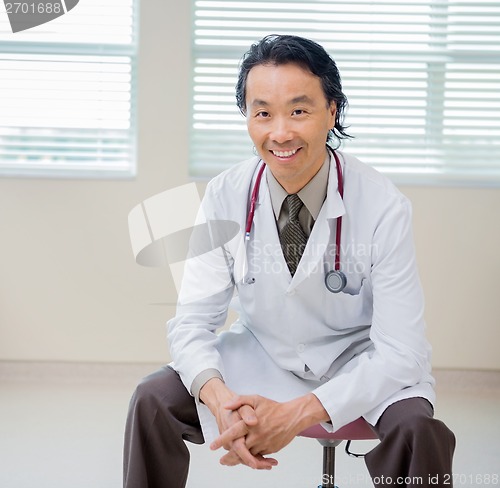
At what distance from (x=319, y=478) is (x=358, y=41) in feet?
6.37

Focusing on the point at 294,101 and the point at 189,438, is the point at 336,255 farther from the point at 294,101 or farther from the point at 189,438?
the point at 189,438

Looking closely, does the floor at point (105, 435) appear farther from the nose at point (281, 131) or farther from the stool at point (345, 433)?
the nose at point (281, 131)

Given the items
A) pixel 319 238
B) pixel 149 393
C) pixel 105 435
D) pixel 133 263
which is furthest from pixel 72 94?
pixel 149 393

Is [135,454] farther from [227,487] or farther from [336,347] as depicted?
[227,487]

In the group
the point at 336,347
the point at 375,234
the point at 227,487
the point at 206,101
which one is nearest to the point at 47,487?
the point at 227,487

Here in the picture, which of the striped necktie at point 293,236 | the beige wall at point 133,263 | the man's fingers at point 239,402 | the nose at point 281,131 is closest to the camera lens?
the man's fingers at point 239,402

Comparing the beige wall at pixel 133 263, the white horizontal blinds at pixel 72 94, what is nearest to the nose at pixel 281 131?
the beige wall at pixel 133 263

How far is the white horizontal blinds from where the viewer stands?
3.56 metres

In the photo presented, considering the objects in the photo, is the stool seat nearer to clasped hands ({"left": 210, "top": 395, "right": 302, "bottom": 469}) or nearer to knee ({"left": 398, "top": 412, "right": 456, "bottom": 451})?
clasped hands ({"left": 210, "top": 395, "right": 302, "bottom": 469})

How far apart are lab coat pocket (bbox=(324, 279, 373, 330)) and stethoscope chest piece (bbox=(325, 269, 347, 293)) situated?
0.08ft

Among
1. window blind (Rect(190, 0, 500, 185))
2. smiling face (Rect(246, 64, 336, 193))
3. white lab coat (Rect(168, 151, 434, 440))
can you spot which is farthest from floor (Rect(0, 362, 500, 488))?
smiling face (Rect(246, 64, 336, 193))

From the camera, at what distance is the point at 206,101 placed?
11.8ft

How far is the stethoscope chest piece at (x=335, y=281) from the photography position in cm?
184

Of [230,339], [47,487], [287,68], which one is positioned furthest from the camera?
[47,487]
